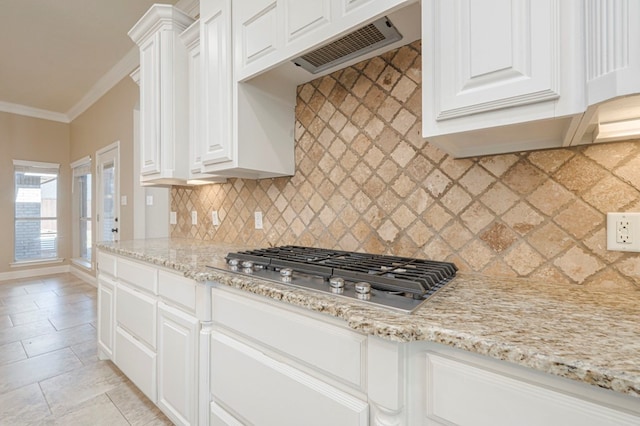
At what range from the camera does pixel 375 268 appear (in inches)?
46.2

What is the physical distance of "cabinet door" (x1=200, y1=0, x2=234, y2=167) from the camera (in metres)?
1.85

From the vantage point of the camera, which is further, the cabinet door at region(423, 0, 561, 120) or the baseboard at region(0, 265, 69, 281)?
the baseboard at region(0, 265, 69, 281)

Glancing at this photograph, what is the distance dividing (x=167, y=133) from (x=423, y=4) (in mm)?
2081

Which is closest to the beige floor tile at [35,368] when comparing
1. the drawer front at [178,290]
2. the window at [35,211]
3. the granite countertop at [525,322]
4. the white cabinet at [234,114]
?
the drawer front at [178,290]

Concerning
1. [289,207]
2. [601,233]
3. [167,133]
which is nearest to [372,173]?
[289,207]

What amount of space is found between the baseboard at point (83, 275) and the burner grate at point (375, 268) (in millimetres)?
4802

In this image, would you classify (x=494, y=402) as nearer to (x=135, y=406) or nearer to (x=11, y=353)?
(x=135, y=406)

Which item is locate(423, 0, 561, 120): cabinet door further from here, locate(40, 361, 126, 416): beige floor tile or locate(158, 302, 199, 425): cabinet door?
locate(40, 361, 126, 416): beige floor tile

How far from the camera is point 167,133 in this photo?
8.05 ft

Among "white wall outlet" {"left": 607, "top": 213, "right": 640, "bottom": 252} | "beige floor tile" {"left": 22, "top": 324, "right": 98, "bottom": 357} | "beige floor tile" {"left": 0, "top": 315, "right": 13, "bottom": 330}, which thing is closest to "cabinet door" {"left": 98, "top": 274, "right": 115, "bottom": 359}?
"beige floor tile" {"left": 22, "top": 324, "right": 98, "bottom": 357}

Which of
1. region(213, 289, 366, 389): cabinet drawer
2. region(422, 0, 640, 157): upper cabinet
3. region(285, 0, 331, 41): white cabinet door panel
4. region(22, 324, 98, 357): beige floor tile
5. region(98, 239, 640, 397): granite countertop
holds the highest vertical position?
region(285, 0, 331, 41): white cabinet door panel

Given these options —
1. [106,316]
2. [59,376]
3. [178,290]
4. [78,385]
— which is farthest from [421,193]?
[59,376]

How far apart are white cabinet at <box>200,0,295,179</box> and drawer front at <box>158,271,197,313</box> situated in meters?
0.68

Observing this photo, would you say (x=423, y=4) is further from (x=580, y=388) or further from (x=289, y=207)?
(x=289, y=207)
